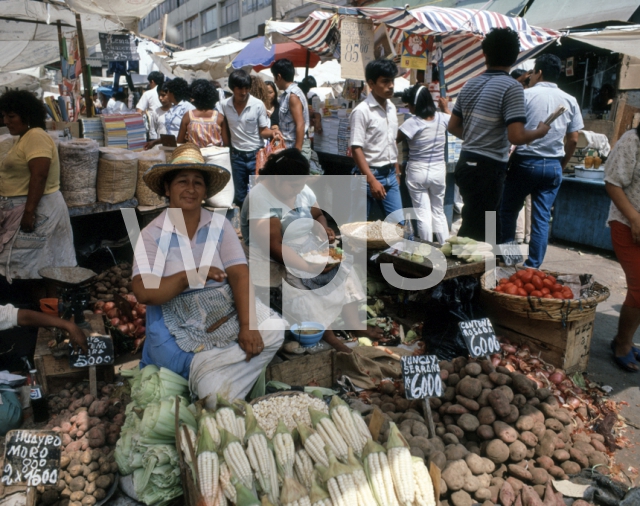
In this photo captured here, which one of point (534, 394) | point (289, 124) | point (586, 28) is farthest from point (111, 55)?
point (586, 28)

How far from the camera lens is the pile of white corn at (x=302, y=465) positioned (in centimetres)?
199

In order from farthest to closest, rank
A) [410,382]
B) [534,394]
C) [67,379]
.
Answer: [67,379]
[534,394]
[410,382]

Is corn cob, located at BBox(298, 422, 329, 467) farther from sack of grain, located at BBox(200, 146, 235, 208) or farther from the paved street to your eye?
sack of grain, located at BBox(200, 146, 235, 208)

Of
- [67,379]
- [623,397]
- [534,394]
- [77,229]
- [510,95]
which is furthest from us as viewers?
[77,229]

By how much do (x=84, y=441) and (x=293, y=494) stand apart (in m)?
1.26

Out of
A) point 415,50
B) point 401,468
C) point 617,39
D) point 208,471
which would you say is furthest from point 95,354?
point 617,39

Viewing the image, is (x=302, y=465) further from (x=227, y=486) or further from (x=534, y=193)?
(x=534, y=193)

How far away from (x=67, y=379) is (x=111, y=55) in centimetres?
627

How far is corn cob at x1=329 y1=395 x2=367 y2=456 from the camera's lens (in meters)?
2.30

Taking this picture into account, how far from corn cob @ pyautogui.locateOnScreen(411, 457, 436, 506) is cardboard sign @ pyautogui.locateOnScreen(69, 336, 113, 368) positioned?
1.99 meters

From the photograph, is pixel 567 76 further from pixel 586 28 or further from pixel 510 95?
pixel 510 95

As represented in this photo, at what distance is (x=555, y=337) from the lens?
11.6ft

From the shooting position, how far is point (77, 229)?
5488mm

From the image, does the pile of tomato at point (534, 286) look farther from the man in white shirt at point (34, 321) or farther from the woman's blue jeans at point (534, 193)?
the man in white shirt at point (34, 321)
